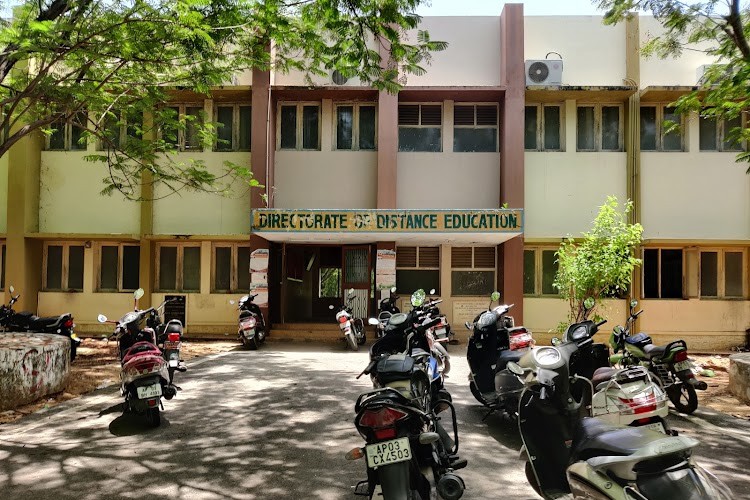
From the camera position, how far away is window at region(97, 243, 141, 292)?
13.7 metres

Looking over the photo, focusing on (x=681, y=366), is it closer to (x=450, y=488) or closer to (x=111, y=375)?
(x=450, y=488)

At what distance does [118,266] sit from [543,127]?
11323mm

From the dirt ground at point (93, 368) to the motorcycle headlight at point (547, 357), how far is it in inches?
220

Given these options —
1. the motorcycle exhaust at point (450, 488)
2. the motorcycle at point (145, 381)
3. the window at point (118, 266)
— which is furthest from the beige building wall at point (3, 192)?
the motorcycle exhaust at point (450, 488)

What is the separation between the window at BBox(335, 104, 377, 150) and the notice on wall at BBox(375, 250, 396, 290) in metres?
2.86

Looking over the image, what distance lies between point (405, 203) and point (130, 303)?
24.1 ft

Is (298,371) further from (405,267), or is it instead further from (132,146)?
(405,267)

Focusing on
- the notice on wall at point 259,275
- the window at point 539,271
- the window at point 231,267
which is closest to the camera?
the notice on wall at point 259,275

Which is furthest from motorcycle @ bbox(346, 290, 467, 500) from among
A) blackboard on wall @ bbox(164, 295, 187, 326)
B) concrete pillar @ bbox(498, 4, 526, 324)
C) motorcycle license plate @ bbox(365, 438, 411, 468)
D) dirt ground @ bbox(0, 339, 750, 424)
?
blackboard on wall @ bbox(164, 295, 187, 326)

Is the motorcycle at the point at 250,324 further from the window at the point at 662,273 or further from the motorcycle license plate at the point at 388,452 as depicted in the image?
the window at the point at 662,273

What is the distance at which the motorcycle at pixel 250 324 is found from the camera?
11.1 m

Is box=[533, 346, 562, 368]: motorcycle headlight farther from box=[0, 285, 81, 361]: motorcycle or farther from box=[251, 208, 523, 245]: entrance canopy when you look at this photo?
box=[0, 285, 81, 361]: motorcycle

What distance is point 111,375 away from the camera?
8.52 m

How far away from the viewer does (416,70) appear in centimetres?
722
